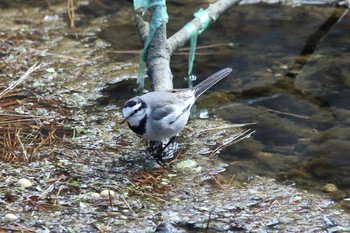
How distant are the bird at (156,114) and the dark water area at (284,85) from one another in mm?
618

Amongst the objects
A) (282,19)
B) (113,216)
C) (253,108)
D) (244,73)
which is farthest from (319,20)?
(113,216)

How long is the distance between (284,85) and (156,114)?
240cm

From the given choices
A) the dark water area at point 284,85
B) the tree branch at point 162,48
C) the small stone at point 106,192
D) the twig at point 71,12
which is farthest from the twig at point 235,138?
the twig at point 71,12

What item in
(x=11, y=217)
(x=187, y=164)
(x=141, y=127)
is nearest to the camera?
(x=11, y=217)

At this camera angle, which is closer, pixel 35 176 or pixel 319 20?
pixel 35 176

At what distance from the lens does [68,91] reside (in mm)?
7512

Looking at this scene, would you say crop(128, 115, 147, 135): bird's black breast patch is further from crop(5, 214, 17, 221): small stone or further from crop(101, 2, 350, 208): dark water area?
crop(5, 214, 17, 221): small stone

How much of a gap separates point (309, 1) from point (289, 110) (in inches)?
122

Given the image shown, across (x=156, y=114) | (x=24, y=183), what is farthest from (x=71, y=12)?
(x=24, y=183)

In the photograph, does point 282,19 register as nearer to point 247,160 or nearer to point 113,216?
point 247,160

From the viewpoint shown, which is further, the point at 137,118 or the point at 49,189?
the point at 137,118

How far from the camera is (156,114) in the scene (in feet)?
20.0

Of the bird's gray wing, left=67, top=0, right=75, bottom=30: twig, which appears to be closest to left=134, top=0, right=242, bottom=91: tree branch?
the bird's gray wing

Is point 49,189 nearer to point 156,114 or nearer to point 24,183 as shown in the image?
point 24,183
